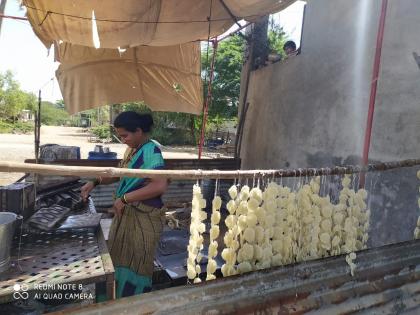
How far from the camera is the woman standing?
236 centimetres

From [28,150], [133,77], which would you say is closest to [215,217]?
[133,77]

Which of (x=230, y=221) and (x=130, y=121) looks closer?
(x=230, y=221)

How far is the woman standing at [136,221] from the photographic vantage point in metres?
2.36

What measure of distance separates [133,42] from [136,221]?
2.69 m

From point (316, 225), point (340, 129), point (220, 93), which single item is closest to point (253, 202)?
point (316, 225)

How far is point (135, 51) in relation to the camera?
6434 mm

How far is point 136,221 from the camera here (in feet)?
7.79

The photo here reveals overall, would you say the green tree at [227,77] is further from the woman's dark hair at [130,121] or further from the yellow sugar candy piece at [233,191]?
the yellow sugar candy piece at [233,191]

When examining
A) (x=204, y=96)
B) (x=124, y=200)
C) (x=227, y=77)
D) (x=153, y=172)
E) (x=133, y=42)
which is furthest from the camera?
(x=227, y=77)

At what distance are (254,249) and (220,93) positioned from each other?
1767cm

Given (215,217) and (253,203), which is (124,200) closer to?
(215,217)

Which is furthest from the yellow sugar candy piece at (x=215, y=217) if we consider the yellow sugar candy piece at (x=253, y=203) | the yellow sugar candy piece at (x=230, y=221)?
the yellow sugar candy piece at (x=253, y=203)

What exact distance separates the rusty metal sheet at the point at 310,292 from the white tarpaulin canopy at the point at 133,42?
3.15 meters

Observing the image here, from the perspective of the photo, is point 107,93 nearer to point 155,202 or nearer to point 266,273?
point 155,202
